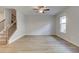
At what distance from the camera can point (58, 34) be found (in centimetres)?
666

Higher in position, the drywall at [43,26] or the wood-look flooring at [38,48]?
the drywall at [43,26]

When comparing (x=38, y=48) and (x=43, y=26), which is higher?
(x=43, y=26)

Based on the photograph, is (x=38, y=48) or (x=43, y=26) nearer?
(x=38, y=48)

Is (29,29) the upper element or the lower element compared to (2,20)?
lower

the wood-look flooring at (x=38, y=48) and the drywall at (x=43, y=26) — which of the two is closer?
the wood-look flooring at (x=38, y=48)

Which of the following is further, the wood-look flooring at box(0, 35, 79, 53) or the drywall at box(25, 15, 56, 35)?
the drywall at box(25, 15, 56, 35)

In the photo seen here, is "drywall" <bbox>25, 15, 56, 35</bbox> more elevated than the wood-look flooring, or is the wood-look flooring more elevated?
"drywall" <bbox>25, 15, 56, 35</bbox>
